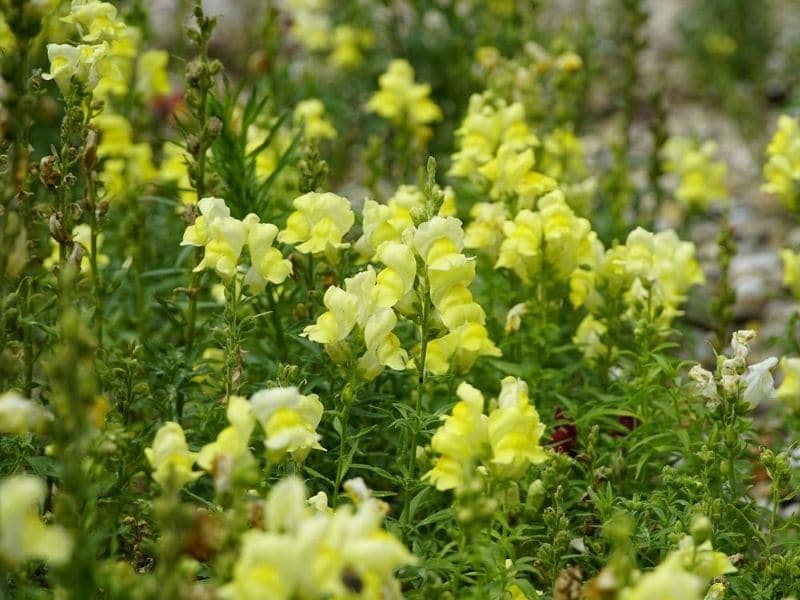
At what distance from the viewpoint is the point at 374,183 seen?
454 centimetres

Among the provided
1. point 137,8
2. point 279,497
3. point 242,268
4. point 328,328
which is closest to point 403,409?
point 328,328

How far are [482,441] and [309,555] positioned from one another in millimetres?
631

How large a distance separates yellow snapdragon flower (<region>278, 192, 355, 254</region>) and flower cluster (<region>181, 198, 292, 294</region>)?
0.59 feet

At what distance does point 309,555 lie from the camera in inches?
69.6

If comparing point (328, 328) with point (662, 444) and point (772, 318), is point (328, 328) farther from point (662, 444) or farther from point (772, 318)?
point (772, 318)

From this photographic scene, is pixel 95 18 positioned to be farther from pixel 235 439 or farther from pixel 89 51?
pixel 235 439

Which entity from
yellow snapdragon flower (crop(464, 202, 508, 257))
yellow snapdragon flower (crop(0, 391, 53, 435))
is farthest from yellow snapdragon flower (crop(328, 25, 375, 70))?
yellow snapdragon flower (crop(0, 391, 53, 435))

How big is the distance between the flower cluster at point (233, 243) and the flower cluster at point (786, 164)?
202 centimetres

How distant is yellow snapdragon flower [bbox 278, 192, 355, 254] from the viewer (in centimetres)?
293

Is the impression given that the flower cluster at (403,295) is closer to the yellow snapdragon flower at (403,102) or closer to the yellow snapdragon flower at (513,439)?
the yellow snapdragon flower at (513,439)

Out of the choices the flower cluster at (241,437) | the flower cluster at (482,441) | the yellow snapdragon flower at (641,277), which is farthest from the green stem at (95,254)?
the yellow snapdragon flower at (641,277)

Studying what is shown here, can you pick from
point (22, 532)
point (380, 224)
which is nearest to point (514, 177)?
point (380, 224)

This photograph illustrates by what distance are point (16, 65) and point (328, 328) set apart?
0.86 m

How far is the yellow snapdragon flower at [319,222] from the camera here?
9.62 ft
